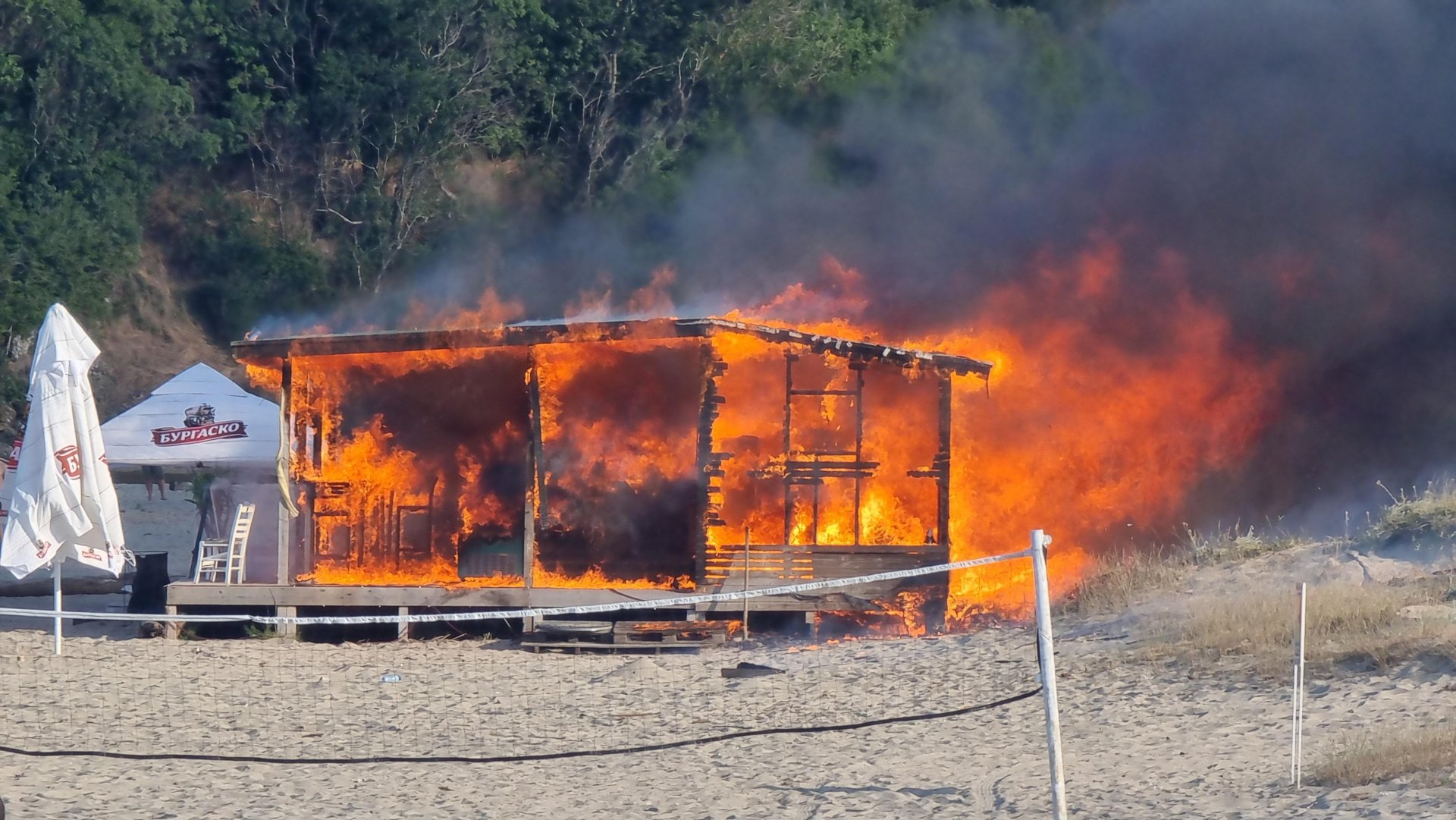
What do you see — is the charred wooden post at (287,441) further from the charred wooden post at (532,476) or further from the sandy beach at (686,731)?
the charred wooden post at (532,476)

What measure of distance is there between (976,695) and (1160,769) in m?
2.80

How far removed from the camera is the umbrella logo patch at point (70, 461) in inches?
625

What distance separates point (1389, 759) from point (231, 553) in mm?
12541

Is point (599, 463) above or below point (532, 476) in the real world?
above

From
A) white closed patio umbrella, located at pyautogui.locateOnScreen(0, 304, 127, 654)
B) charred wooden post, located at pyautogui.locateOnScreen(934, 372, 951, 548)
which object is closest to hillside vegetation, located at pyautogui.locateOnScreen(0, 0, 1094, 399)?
charred wooden post, located at pyautogui.locateOnScreen(934, 372, 951, 548)

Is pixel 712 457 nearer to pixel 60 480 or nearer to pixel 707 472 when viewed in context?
pixel 707 472

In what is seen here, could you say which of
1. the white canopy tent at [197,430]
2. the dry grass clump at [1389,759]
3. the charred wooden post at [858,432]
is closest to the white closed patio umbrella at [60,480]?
the white canopy tent at [197,430]

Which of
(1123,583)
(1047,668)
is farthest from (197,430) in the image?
(1047,668)

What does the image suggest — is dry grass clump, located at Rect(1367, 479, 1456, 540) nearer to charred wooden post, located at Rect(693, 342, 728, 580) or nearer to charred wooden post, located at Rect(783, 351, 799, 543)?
charred wooden post, located at Rect(783, 351, 799, 543)

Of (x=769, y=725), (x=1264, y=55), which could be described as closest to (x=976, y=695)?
(x=769, y=725)

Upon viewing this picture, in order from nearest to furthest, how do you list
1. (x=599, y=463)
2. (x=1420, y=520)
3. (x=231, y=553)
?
(x=1420, y=520)
(x=231, y=553)
(x=599, y=463)

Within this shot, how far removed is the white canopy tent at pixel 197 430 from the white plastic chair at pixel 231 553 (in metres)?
0.72

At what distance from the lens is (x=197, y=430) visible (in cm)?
1883

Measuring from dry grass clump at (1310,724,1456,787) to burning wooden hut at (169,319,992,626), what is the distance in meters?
7.39
